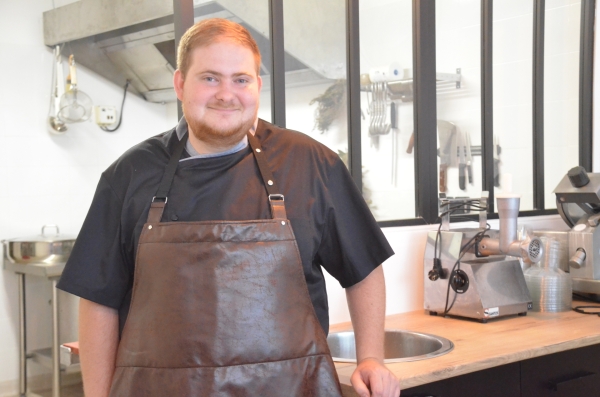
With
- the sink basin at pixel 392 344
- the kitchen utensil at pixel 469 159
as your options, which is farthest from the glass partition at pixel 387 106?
the sink basin at pixel 392 344

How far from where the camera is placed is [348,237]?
5.15 feet

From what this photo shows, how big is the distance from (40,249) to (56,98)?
99 cm

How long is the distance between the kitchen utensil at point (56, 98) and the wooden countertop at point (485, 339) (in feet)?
9.20

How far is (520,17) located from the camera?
3275 millimetres

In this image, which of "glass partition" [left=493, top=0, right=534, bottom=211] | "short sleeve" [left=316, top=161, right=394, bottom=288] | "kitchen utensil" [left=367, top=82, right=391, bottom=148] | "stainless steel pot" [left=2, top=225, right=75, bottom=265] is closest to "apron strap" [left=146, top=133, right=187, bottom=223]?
"short sleeve" [left=316, top=161, right=394, bottom=288]

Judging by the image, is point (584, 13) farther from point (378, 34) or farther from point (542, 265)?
point (542, 265)

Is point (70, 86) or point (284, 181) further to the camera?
point (70, 86)

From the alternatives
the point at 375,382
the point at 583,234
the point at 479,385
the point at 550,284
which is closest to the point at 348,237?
the point at 375,382

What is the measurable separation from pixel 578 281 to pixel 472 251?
1.80 feet

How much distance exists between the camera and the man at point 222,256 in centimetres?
136

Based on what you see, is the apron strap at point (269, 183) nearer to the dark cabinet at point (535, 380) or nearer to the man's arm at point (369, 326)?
the man's arm at point (369, 326)

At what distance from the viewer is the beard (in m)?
1.44

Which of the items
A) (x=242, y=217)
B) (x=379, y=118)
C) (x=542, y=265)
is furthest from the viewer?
(x=379, y=118)

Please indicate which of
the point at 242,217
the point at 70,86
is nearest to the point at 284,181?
the point at 242,217
